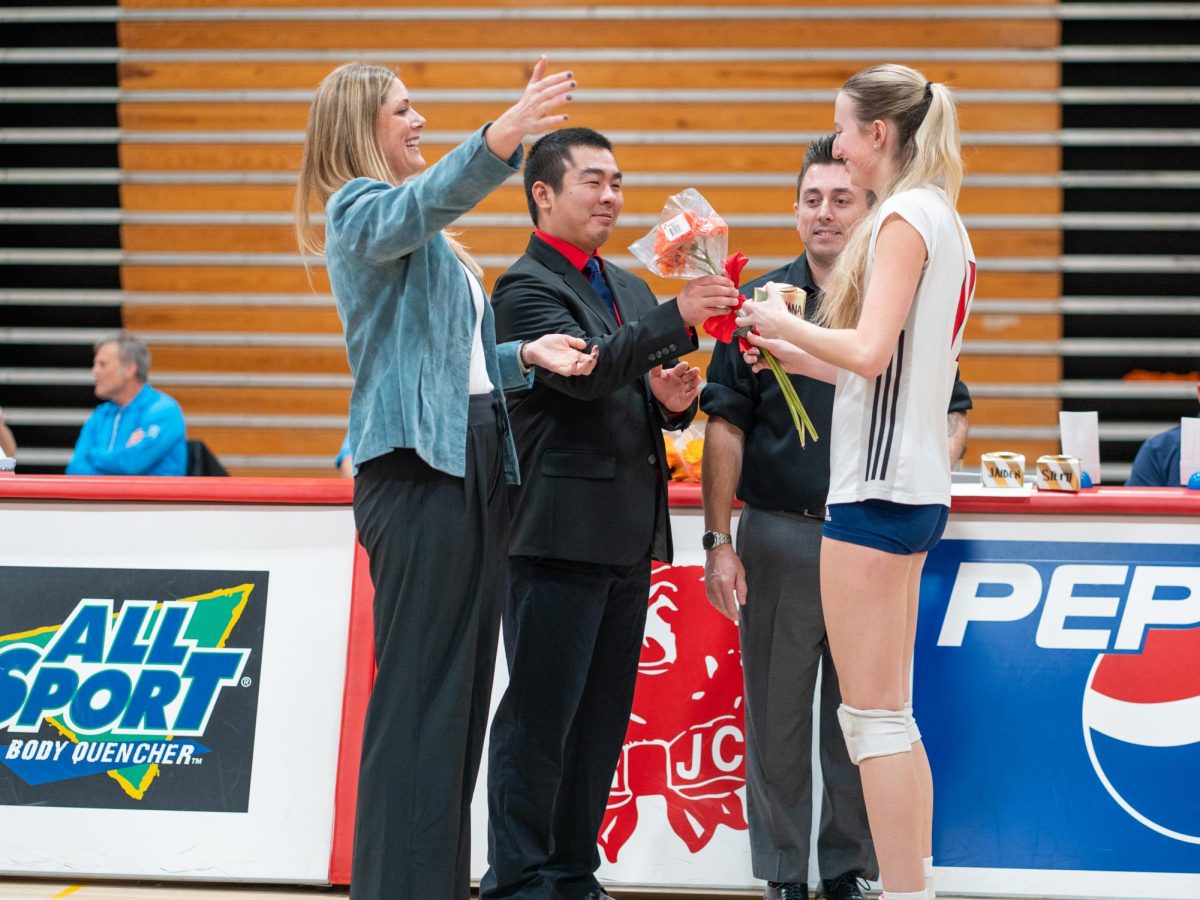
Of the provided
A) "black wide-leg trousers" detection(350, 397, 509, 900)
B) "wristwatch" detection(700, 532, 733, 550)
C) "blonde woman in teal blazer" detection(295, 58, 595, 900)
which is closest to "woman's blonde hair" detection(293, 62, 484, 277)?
"blonde woman in teal blazer" detection(295, 58, 595, 900)

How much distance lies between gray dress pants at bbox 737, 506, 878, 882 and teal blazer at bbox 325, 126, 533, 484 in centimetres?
105

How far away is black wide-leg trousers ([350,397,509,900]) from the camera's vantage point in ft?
7.18

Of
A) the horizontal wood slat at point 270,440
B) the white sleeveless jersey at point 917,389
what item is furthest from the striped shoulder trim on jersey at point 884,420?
the horizontal wood slat at point 270,440

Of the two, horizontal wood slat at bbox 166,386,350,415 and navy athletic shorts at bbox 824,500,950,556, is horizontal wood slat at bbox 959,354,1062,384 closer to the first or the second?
horizontal wood slat at bbox 166,386,350,415

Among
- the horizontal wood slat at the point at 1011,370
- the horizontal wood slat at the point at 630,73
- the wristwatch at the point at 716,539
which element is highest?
the horizontal wood slat at the point at 630,73

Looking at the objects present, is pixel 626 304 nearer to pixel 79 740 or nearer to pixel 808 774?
pixel 808 774

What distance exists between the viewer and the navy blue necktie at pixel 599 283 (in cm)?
303

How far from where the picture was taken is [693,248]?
8.50 ft

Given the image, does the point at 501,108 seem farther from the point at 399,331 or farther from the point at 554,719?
the point at 399,331

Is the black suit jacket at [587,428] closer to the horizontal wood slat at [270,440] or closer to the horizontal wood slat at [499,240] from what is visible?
the horizontal wood slat at [499,240]

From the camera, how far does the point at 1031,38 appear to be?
647 cm

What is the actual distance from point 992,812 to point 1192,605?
73 cm

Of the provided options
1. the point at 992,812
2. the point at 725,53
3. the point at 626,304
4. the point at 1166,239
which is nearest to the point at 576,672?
the point at 626,304

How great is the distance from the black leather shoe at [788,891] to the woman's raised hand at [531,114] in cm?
189
